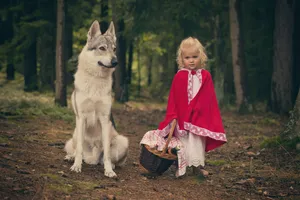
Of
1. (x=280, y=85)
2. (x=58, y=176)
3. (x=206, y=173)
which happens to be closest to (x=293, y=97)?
(x=280, y=85)

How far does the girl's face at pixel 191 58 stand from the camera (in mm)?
6613

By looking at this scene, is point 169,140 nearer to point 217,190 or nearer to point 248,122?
point 217,190

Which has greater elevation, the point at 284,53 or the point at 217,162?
the point at 284,53

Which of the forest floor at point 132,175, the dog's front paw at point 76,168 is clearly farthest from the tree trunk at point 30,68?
the dog's front paw at point 76,168

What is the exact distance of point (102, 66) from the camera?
6680 mm

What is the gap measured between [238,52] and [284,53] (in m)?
1.87

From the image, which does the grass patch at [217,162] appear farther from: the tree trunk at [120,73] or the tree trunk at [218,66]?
the tree trunk at [120,73]

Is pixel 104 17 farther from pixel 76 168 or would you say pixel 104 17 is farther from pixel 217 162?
pixel 76 168

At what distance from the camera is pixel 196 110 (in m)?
6.52

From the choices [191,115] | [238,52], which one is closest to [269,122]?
[238,52]

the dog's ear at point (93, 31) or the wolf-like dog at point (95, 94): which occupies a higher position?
the dog's ear at point (93, 31)

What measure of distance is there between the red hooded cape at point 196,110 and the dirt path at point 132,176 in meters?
0.86

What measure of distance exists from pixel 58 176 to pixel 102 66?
1.98 m

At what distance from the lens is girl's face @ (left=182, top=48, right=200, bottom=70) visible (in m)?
6.61
